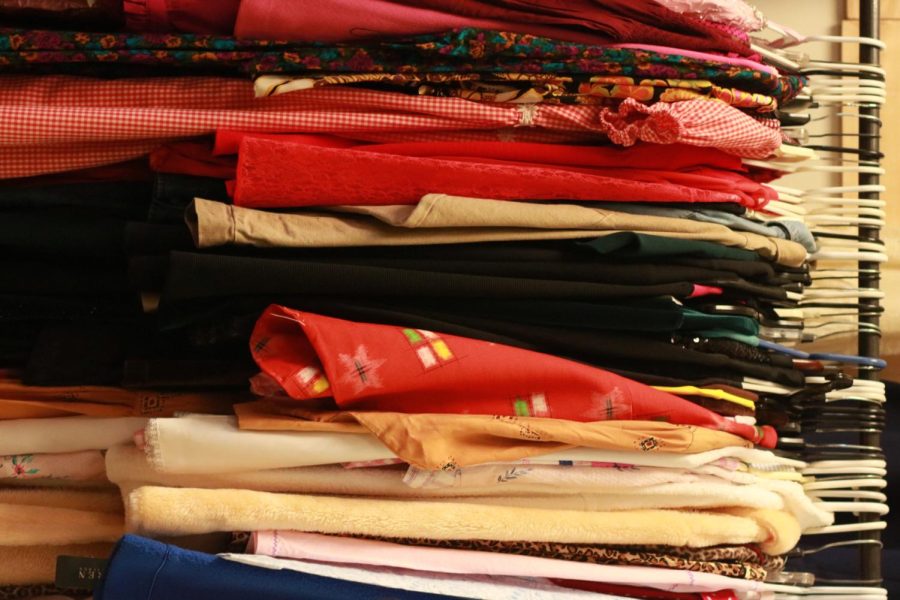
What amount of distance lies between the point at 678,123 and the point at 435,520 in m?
0.42

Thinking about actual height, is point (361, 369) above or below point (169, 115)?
below

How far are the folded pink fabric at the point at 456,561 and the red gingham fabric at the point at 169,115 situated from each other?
344 millimetres

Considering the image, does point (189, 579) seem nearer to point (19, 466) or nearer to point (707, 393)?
point (19, 466)

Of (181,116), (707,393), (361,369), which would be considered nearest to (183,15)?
(181,116)

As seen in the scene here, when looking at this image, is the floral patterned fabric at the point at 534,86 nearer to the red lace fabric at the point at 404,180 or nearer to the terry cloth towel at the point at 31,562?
the red lace fabric at the point at 404,180

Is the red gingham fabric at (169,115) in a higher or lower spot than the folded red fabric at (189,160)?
higher

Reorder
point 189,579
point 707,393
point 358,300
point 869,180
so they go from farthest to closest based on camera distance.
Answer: point 869,180 → point 707,393 → point 358,300 → point 189,579

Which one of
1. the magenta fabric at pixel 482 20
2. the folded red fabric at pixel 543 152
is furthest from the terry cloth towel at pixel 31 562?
the magenta fabric at pixel 482 20

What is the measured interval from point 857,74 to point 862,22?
8 centimetres

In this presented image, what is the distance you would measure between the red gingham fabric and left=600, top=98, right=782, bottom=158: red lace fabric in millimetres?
91

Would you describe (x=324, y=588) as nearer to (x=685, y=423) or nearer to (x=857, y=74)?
(x=685, y=423)

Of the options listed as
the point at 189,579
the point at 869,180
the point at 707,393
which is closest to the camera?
the point at 189,579

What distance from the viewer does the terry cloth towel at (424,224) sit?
784mm

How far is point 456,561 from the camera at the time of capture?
32.9 inches
